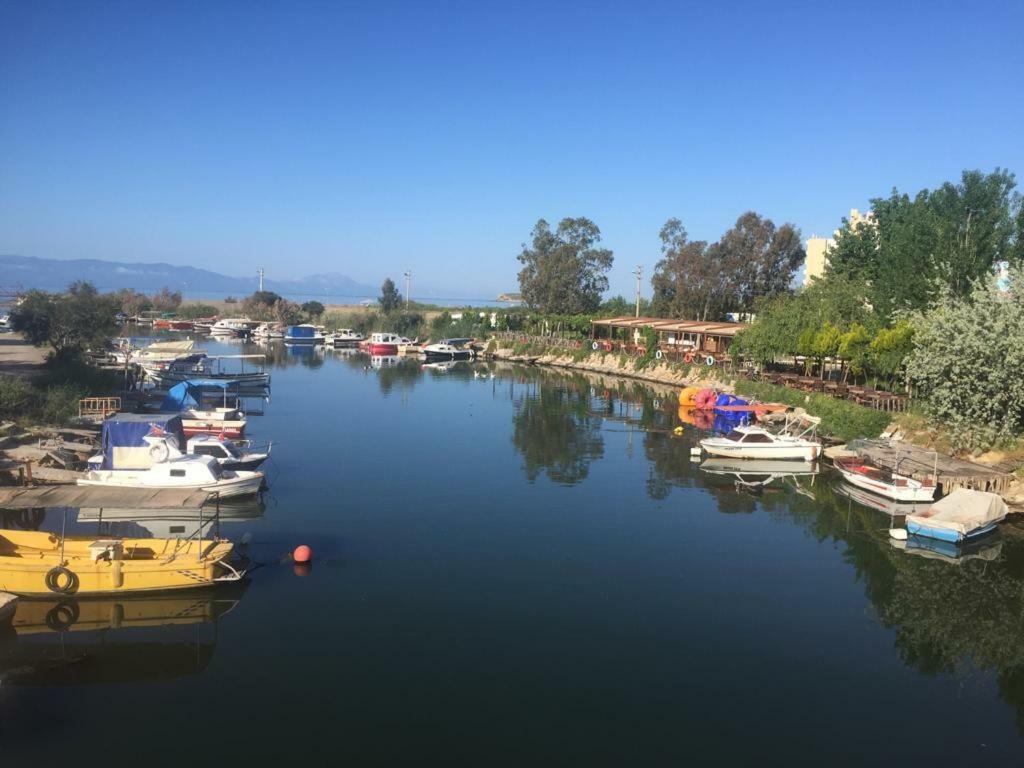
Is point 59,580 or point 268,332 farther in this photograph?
point 268,332

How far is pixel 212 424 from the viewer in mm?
36062

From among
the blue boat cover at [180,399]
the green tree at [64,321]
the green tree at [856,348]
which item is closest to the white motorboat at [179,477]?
the blue boat cover at [180,399]

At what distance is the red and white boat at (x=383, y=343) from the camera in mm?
90875

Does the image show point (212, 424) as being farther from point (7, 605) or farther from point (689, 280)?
point (689, 280)

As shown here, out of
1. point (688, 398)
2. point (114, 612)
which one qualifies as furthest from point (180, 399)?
point (688, 398)

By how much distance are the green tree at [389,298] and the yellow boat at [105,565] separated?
9686 cm

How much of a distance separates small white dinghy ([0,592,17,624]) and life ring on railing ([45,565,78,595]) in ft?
2.42

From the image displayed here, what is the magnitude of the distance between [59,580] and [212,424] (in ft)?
63.2

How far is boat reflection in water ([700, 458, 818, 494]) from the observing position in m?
32.6

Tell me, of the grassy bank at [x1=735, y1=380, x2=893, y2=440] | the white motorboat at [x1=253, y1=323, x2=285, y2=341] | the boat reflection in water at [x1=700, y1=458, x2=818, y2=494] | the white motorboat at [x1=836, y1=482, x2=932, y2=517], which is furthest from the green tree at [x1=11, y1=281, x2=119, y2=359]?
the white motorboat at [x1=253, y1=323, x2=285, y2=341]

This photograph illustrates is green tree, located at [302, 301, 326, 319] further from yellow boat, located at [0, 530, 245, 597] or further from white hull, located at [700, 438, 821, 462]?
yellow boat, located at [0, 530, 245, 597]

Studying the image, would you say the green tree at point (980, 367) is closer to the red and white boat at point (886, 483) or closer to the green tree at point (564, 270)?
the red and white boat at point (886, 483)

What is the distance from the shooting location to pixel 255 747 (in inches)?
501

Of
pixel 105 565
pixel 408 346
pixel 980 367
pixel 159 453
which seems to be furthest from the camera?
pixel 408 346
